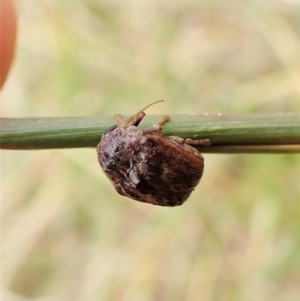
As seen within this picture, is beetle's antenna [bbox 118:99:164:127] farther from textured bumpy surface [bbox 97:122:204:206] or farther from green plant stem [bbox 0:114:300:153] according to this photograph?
green plant stem [bbox 0:114:300:153]

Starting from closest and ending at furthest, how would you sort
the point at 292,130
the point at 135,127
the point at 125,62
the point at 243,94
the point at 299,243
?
the point at 292,130 < the point at 135,127 < the point at 299,243 < the point at 243,94 < the point at 125,62

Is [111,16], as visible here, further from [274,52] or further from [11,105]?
[274,52]

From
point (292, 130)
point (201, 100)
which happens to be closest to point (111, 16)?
point (201, 100)

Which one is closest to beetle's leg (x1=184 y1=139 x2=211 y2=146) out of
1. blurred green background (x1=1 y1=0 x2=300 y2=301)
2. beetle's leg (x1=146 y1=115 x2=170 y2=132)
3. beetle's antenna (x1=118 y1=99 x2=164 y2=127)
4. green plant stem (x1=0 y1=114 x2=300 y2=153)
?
green plant stem (x1=0 y1=114 x2=300 y2=153)

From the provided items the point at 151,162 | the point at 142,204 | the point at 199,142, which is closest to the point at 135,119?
the point at 151,162

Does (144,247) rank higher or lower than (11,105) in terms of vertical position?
lower


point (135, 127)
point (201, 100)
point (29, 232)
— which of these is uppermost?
point (135, 127)

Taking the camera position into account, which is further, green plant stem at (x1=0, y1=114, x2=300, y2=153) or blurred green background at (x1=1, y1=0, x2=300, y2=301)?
blurred green background at (x1=1, y1=0, x2=300, y2=301)
